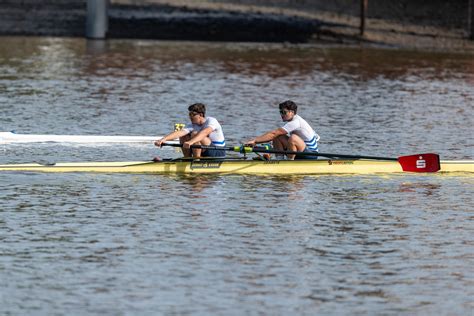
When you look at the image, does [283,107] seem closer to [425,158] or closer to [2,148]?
→ [425,158]

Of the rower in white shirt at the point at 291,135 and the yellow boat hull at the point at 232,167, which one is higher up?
the rower in white shirt at the point at 291,135

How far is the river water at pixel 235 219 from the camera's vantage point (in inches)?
688

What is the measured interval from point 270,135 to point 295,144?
590 millimetres

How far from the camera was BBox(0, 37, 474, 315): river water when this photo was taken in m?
17.5

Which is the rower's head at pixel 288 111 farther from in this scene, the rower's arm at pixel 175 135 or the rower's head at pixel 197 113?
the rower's arm at pixel 175 135

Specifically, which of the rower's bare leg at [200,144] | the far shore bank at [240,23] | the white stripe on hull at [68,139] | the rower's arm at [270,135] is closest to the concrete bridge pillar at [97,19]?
the far shore bank at [240,23]

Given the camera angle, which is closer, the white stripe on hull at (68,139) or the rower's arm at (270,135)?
the rower's arm at (270,135)

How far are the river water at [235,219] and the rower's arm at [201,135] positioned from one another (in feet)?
2.41

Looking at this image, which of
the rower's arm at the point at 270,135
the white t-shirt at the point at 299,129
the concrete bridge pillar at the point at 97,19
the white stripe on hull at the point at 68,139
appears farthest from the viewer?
the concrete bridge pillar at the point at 97,19

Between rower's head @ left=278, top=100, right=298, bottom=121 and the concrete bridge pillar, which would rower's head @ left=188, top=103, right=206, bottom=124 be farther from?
the concrete bridge pillar

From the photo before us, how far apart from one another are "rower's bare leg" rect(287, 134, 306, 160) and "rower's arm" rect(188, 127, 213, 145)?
1.55 m

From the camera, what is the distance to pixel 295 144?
26.5 metres

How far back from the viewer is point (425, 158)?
2628 cm

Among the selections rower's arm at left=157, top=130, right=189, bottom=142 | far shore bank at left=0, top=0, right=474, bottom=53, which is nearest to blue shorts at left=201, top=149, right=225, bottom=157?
rower's arm at left=157, top=130, right=189, bottom=142
